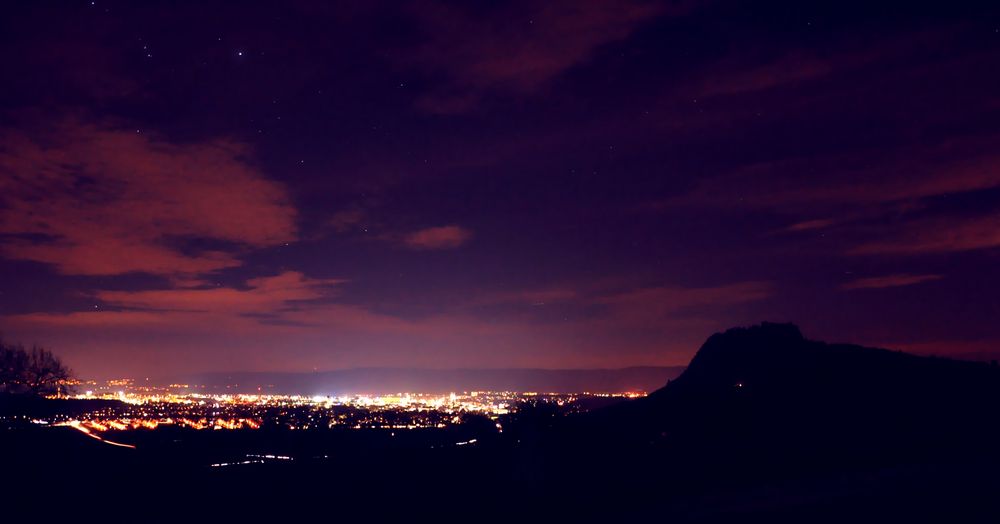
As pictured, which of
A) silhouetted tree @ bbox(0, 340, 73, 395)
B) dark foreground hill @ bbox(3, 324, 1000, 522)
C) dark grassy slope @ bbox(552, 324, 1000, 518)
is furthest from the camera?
silhouetted tree @ bbox(0, 340, 73, 395)

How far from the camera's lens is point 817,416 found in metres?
38.5

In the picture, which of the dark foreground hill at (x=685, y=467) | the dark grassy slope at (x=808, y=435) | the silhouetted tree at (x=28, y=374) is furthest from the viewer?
the silhouetted tree at (x=28, y=374)

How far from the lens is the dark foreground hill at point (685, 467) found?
16.6m

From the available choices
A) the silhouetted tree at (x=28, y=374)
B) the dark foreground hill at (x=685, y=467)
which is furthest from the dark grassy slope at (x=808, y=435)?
the silhouetted tree at (x=28, y=374)

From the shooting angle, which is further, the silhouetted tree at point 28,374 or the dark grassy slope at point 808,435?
the silhouetted tree at point 28,374

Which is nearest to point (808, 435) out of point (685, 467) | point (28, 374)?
point (685, 467)

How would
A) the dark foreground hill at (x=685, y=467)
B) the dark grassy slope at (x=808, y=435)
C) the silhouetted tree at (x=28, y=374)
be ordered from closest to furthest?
1. the dark foreground hill at (x=685, y=467)
2. the dark grassy slope at (x=808, y=435)
3. the silhouetted tree at (x=28, y=374)

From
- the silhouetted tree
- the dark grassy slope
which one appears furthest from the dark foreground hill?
the silhouetted tree

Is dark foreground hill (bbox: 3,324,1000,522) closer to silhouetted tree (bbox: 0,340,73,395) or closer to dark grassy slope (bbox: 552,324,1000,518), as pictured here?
dark grassy slope (bbox: 552,324,1000,518)

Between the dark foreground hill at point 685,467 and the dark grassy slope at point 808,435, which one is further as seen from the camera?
the dark grassy slope at point 808,435

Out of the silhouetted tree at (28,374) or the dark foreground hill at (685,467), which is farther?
the silhouetted tree at (28,374)

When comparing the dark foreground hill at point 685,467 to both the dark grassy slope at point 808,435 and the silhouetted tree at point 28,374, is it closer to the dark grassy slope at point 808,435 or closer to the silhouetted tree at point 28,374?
the dark grassy slope at point 808,435

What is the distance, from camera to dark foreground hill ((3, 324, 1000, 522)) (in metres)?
16.6

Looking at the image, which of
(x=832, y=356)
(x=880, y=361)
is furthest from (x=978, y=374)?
(x=832, y=356)
